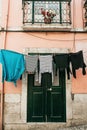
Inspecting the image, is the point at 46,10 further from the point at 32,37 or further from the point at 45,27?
the point at 32,37

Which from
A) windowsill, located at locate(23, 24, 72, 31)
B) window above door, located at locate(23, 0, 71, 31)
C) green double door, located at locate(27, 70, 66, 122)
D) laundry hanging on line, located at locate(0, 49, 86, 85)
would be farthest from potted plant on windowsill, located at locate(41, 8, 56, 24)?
green double door, located at locate(27, 70, 66, 122)

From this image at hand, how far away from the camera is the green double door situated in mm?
12508

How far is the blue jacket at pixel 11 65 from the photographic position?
1210 cm

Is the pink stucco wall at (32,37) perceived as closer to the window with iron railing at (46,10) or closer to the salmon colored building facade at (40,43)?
the salmon colored building facade at (40,43)

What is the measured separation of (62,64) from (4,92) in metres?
2.14

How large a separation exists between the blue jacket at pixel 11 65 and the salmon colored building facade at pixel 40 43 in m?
0.44

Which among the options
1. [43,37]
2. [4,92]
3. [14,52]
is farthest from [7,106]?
[43,37]

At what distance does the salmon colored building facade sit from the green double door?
0.05 meters

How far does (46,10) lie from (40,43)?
3.72ft

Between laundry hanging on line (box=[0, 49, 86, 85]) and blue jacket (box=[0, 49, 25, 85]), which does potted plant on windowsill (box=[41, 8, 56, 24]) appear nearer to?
laundry hanging on line (box=[0, 49, 86, 85])

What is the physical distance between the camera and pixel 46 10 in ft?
41.7

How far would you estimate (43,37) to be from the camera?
12750 millimetres

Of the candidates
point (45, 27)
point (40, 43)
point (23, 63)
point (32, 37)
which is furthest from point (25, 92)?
point (45, 27)

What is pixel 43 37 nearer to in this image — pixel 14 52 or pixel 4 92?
pixel 14 52
